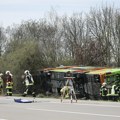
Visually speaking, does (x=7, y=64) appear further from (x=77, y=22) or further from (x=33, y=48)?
(x=77, y=22)

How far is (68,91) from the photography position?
79.8ft

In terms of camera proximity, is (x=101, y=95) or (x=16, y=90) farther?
(x=16, y=90)

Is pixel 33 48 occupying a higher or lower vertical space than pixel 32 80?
higher

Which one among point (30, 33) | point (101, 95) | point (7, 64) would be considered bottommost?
point (101, 95)

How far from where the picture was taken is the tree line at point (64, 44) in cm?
3403

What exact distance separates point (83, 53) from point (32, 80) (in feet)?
44.2

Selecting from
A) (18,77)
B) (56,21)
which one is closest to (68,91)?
(18,77)

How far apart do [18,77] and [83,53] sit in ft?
33.3

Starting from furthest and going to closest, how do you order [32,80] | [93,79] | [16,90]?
[16,90] → [32,80] → [93,79]

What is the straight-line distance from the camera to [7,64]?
35.1 m

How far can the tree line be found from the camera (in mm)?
34031

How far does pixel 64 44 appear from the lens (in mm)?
52656

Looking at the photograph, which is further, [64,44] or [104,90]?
[64,44]

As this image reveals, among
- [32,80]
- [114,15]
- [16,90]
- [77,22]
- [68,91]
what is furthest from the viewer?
[77,22]
